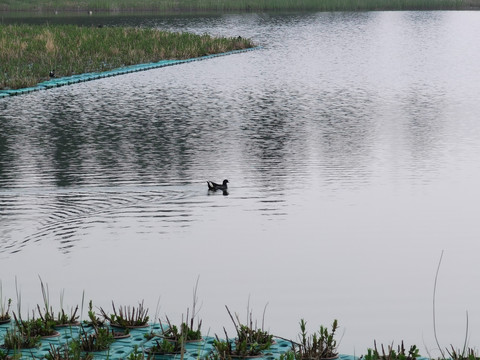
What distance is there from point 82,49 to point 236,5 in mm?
66815

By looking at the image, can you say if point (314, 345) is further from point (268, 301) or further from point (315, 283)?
point (315, 283)

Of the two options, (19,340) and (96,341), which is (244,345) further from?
(19,340)

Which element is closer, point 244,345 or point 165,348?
point 244,345

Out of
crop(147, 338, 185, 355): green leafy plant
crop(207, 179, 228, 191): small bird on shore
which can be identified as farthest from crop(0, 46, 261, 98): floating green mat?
crop(147, 338, 185, 355): green leafy plant

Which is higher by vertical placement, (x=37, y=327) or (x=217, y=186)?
(x=217, y=186)

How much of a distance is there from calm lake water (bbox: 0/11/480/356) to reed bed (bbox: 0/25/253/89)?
6.00 meters

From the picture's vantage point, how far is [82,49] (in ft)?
151

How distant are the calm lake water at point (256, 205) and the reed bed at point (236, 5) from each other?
74774 mm

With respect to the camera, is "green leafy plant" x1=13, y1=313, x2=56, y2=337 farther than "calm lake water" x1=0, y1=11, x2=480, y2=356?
No

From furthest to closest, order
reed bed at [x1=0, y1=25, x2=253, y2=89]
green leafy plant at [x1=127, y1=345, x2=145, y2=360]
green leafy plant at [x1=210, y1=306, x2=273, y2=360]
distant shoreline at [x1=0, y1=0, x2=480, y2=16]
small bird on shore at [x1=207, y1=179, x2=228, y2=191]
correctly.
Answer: distant shoreline at [x1=0, y1=0, x2=480, y2=16]
reed bed at [x1=0, y1=25, x2=253, y2=89]
small bird on shore at [x1=207, y1=179, x2=228, y2=191]
green leafy plant at [x1=210, y1=306, x2=273, y2=360]
green leafy plant at [x1=127, y1=345, x2=145, y2=360]

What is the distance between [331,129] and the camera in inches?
933

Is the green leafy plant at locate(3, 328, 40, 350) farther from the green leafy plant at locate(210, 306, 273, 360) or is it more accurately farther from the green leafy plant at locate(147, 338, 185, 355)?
the green leafy plant at locate(210, 306, 273, 360)

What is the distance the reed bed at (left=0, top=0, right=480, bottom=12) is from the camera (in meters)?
106

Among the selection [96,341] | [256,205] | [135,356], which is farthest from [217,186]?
[135,356]
